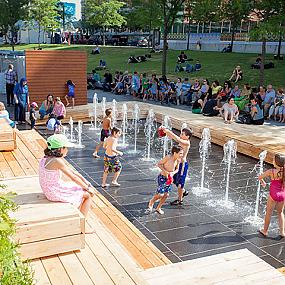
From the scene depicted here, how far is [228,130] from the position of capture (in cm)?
1341

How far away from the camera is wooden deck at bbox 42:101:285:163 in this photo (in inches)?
455

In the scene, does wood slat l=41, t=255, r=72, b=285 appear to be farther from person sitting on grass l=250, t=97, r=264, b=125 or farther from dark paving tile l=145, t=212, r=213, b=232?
person sitting on grass l=250, t=97, r=264, b=125

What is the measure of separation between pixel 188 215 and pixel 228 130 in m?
6.31

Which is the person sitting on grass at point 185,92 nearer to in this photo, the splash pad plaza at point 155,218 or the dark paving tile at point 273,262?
the splash pad plaza at point 155,218

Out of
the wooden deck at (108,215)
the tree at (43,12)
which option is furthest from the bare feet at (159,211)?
the tree at (43,12)

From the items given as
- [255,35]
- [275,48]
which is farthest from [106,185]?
[275,48]

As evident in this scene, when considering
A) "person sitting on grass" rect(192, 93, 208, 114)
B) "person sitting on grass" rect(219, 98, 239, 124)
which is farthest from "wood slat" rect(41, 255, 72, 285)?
"person sitting on grass" rect(192, 93, 208, 114)

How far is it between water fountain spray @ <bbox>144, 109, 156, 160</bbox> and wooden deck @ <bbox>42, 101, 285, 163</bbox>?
0.25 metres

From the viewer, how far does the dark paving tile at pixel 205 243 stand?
639 centimetres

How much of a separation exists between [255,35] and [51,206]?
14.2 m

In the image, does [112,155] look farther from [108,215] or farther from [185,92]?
[185,92]

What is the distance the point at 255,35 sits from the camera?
1702 centimetres

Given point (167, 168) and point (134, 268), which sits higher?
point (167, 168)

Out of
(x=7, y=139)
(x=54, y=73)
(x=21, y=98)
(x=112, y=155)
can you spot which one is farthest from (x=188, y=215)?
(x=54, y=73)
